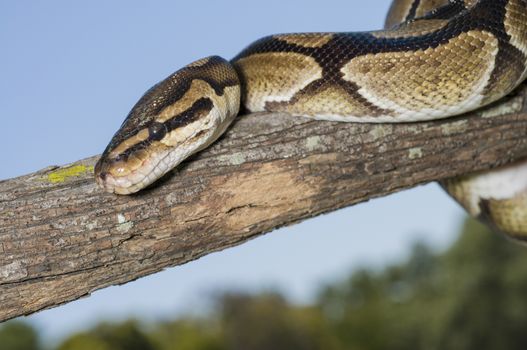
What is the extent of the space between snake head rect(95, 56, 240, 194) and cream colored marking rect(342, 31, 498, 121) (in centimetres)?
97

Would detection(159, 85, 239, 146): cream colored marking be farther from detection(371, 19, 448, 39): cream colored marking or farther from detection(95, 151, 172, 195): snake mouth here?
detection(371, 19, 448, 39): cream colored marking

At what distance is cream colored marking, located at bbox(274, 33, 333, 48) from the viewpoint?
5020mm

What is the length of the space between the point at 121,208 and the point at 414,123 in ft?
7.69

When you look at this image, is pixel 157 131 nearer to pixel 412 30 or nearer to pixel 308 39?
pixel 308 39

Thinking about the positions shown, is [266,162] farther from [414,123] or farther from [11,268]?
[11,268]

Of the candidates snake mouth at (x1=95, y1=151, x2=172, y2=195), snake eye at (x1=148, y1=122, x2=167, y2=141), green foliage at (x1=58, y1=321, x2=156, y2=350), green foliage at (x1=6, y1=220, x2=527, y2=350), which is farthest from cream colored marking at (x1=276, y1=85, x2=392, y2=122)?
green foliage at (x1=6, y1=220, x2=527, y2=350)

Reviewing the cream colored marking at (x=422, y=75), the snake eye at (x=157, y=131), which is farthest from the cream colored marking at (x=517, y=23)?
the snake eye at (x=157, y=131)

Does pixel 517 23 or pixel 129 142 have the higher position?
pixel 517 23

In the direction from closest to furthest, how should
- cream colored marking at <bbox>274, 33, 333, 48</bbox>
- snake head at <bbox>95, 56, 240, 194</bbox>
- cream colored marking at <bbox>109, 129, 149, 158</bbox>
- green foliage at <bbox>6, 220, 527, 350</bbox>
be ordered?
snake head at <bbox>95, 56, 240, 194</bbox>
cream colored marking at <bbox>109, 129, 149, 158</bbox>
cream colored marking at <bbox>274, 33, 333, 48</bbox>
green foliage at <bbox>6, 220, 527, 350</bbox>

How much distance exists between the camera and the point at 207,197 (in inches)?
179

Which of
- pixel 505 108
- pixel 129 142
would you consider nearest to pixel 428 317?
pixel 505 108

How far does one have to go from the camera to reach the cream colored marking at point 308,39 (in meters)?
5.02

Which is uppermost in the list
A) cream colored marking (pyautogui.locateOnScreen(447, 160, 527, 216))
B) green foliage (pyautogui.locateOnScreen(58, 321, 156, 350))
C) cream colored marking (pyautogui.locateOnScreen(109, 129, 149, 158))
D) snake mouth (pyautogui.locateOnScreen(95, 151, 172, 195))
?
cream colored marking (pyautogui.locateOnScreen(109, 129, 149, 158))

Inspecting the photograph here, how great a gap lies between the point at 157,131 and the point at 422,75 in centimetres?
198
